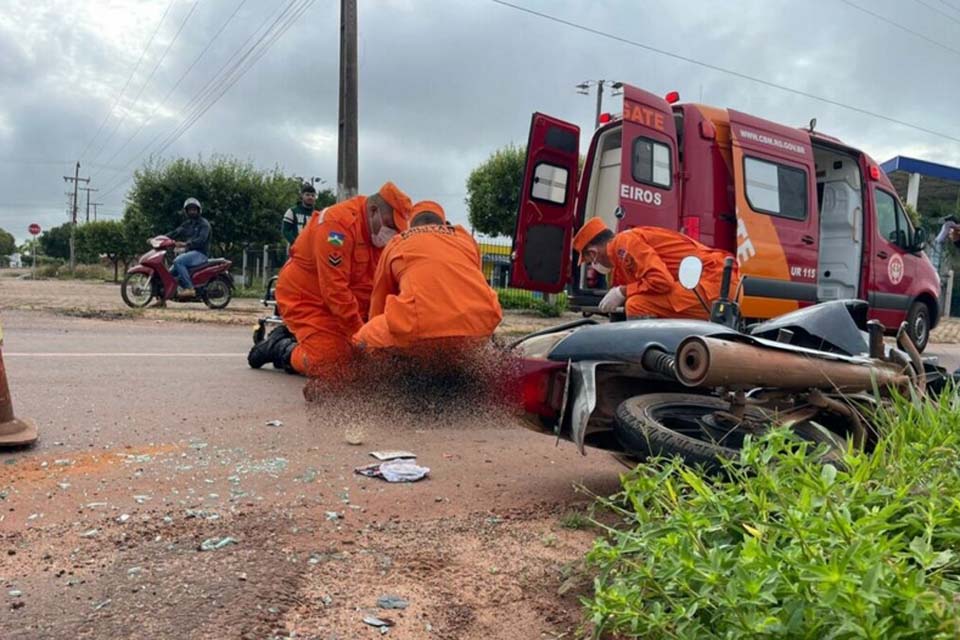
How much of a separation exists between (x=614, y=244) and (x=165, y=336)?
5947 mm

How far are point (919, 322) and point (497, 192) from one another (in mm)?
16257

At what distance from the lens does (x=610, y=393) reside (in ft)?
10.5

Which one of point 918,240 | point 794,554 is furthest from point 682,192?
point 794,554

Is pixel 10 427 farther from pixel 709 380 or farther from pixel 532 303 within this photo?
→ pixel 532 303

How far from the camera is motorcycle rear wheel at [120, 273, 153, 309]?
1215 centimetres

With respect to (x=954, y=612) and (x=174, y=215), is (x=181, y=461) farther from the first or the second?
(x=174, y=215)

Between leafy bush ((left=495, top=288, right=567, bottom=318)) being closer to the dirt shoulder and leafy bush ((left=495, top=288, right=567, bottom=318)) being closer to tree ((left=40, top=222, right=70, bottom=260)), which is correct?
the dirt shoulder

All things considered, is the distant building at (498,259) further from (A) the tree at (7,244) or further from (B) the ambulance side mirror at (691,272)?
(A) the tree at (7,244)

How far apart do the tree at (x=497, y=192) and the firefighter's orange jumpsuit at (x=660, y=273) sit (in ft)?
63.8

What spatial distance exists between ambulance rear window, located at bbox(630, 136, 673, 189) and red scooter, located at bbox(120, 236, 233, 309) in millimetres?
8012

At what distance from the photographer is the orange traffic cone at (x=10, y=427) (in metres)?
3.65

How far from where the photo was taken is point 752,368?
8.30ft

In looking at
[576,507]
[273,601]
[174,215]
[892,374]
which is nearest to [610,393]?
[576,507]

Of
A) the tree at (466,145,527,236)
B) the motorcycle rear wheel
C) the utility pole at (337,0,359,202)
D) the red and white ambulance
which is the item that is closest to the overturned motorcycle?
the red and white ambulance
